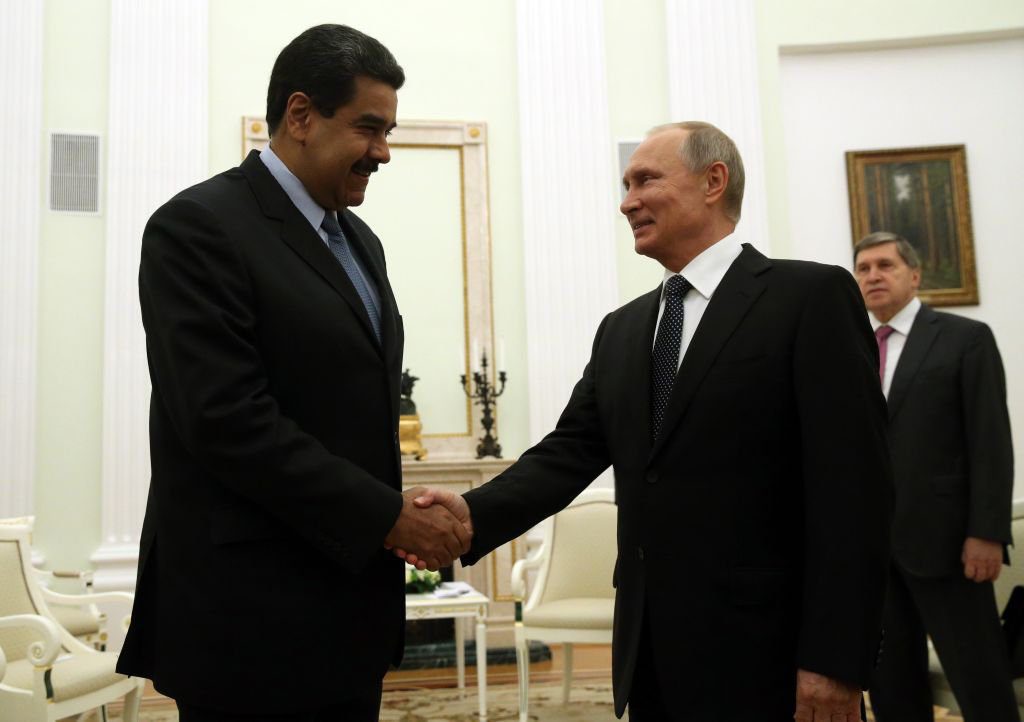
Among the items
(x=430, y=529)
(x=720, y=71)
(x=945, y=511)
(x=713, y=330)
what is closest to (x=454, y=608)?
(x=945, y=511)

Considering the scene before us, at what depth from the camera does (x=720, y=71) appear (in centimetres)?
792

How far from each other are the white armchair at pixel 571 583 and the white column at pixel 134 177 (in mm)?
2949

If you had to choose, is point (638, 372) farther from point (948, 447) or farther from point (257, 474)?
point (948, 447)

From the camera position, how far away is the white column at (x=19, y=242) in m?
6.89

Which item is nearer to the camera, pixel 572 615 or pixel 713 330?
pixel 713 330

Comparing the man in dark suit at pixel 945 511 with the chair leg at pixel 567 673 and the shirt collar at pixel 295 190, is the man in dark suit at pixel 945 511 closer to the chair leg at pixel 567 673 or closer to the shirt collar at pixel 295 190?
the chair leg at pixel 567 673

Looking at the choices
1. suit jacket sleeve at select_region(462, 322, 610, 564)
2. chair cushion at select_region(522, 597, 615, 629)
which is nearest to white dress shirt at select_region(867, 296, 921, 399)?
chair cushion at select_region(522, 597, 615, 629)

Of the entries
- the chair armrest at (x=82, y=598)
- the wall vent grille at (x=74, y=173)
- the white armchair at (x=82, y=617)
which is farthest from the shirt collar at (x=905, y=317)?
the wall vent grille at (x=74, y=173)

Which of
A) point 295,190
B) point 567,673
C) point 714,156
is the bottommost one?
point 567,673

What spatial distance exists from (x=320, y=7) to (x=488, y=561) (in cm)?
431

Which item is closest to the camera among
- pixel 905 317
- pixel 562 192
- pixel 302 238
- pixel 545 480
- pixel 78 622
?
pixel 302 238

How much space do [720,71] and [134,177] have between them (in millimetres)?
4464

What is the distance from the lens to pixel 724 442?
207 centimetres

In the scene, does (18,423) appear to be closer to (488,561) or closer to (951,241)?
(488,561)
